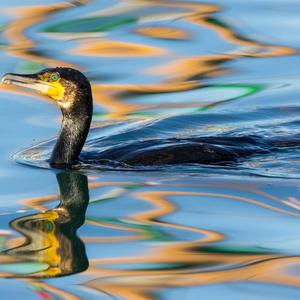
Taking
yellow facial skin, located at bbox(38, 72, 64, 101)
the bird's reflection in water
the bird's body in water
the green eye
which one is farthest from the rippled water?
the green eye

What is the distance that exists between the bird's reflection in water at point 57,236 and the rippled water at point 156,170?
14mm

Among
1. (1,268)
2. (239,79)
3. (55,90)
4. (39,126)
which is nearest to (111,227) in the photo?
(1,268)

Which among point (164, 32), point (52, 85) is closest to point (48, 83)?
point (52, 85)

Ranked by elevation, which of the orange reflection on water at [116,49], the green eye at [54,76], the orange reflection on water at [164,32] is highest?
the orange reflection on water at [164,32]

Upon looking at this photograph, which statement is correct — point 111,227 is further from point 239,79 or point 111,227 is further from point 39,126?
point 239,79

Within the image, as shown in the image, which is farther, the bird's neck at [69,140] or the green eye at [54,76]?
the bird's neck at [69,140]

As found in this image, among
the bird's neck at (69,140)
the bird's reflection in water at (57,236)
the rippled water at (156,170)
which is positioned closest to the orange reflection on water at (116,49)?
the rippled water at (156,170)

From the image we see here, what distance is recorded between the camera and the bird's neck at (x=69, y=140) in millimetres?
9344

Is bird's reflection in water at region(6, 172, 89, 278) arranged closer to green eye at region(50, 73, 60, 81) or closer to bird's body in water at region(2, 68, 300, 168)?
bird's body in water at region(2, 68, 300, 168)

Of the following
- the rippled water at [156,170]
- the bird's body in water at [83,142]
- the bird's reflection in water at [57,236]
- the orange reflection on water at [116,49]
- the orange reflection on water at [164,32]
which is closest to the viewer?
the rippled water at [156,170]

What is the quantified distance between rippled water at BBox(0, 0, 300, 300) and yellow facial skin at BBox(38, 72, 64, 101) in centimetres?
55

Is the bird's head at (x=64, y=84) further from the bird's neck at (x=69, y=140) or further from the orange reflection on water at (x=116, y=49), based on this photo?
the orange reflection on water at (x=116, y=49)

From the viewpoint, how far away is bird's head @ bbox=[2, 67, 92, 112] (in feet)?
30.1

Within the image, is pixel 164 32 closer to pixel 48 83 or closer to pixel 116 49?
pixel 116 49
